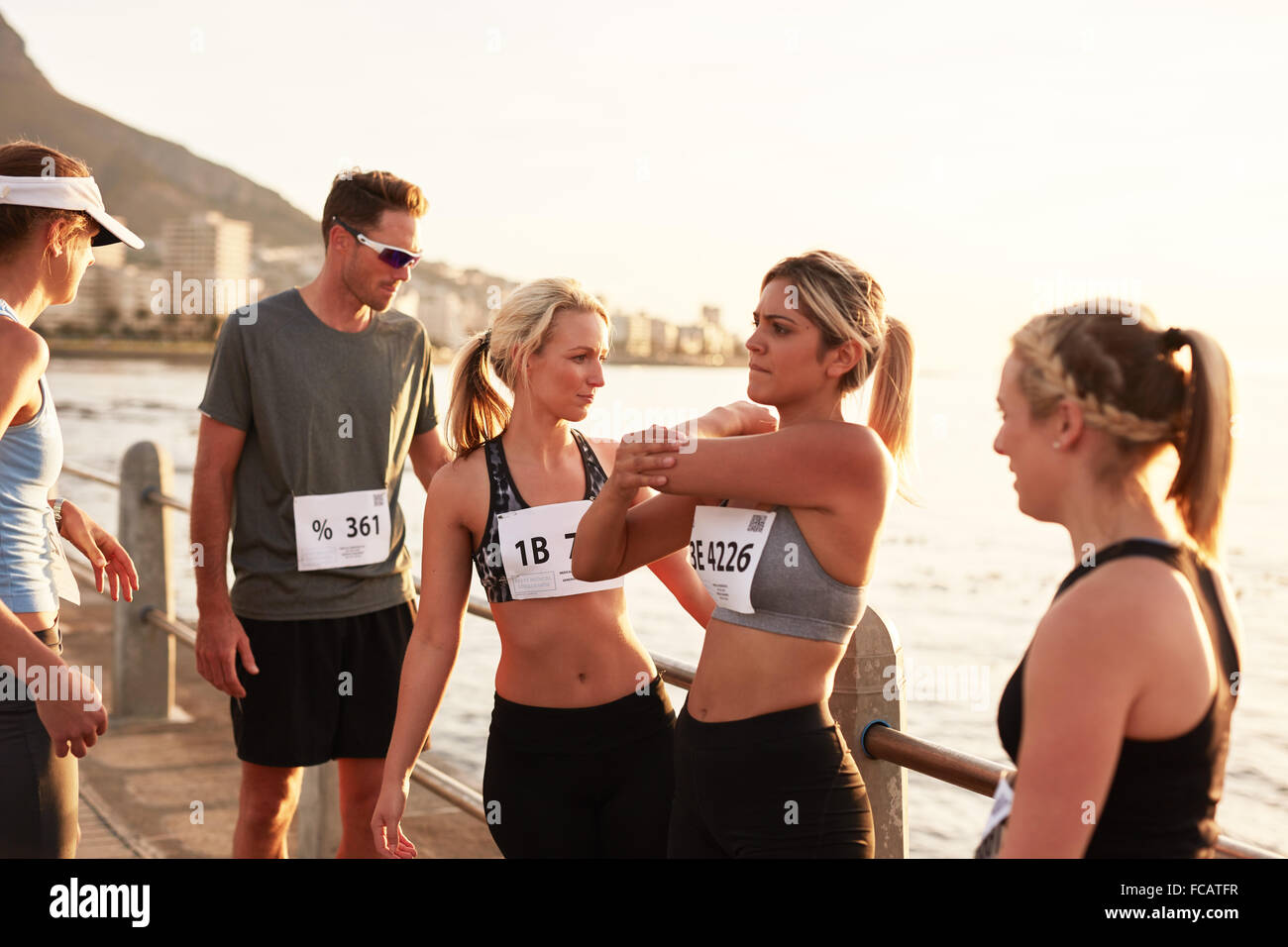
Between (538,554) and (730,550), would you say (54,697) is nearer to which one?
(538,554)

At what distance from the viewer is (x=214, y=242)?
42562 mm

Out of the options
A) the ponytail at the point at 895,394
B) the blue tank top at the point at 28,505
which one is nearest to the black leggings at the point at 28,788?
the blue tank top at the point at 28,505

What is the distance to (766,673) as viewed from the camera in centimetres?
200

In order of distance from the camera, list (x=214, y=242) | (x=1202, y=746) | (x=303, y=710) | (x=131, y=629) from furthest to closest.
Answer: (x=214, y=242) → (x=131, y=629) → (x=303, y=710) → (x=1202, y=746)

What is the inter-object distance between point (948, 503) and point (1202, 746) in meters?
28.5

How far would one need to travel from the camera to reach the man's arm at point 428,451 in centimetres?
348

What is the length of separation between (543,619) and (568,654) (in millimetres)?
87

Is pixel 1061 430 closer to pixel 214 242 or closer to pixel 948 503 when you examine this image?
pixel 948 503

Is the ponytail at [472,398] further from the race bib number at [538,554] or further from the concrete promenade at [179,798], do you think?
the concrete promenade at [179,798]

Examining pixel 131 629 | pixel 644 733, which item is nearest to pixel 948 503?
pixel 131 629

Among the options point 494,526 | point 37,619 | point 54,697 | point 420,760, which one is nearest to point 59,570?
point 37,619

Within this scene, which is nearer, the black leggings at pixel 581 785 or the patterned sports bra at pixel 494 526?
the black leggings at pixel 581 785

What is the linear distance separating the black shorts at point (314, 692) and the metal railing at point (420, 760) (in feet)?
0.75
